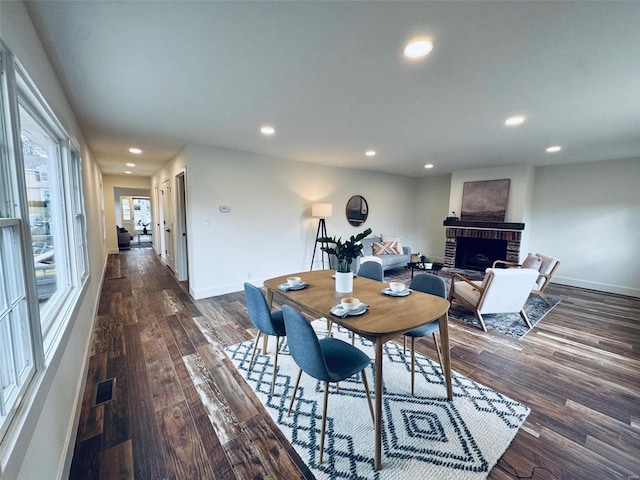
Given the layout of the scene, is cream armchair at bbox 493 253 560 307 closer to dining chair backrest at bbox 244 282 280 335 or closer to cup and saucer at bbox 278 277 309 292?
cup and saucer at bbox 278 277 309 292

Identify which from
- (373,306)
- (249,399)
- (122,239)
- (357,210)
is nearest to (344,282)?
(373,306)

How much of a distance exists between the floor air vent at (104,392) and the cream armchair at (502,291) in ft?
12.2

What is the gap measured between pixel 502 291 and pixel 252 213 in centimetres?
→ 381

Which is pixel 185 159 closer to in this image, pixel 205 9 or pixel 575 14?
pixel 205 9

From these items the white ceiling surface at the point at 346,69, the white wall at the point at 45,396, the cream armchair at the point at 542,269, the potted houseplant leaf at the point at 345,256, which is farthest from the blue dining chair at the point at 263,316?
the cream armchair at the point at 542,269

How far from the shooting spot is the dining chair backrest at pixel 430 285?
228 centimetres

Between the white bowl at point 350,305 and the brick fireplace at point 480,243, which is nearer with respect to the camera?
the white bowl at point 350,305

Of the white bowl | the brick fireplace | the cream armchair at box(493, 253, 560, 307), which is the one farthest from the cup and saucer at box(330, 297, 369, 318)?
the brick fireplace

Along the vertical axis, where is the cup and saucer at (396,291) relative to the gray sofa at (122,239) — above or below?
above

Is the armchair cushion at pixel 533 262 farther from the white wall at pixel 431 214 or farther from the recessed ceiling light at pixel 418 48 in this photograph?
the recessed ceiling light at pixel 418 48

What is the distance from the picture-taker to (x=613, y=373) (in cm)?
231

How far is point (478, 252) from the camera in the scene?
20.0 feet

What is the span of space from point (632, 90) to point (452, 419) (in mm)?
2921

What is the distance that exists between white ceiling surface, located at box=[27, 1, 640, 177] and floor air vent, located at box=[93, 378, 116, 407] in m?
2.41
